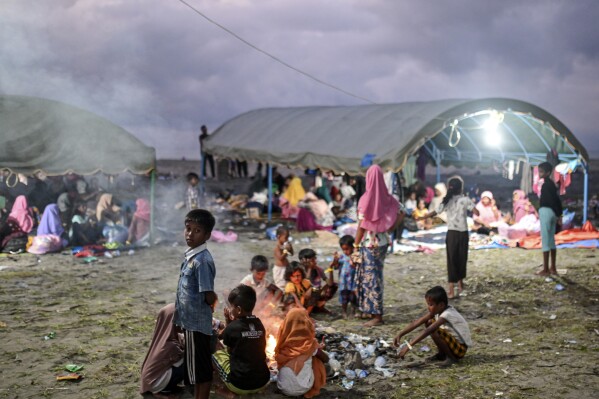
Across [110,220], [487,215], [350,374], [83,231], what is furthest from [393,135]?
[350,374]

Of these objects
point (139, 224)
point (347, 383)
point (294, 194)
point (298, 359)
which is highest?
point (294, 194)

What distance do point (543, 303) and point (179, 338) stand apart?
19.0 ft

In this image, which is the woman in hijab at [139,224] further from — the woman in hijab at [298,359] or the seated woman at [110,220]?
the woman in hijab at [298,359]

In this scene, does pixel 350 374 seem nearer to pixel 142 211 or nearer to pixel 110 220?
pixel 142 211

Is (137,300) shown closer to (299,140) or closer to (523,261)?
(523,261)

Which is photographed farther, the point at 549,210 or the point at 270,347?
the point at 549,210

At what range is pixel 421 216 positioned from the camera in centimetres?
1527

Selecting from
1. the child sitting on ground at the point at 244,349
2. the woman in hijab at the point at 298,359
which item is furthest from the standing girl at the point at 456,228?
the child sitting on ground at the point at 244,349

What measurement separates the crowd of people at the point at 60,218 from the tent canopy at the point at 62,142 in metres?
0.65

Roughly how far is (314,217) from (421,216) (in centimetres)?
299

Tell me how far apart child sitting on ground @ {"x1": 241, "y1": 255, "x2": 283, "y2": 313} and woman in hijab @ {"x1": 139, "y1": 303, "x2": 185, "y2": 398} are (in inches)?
73.4

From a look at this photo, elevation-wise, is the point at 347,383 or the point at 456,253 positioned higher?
the point at 456,253

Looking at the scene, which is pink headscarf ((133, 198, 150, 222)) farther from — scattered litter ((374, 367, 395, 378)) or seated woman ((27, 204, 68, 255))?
scattered litter ((374, 367, 395, 378))

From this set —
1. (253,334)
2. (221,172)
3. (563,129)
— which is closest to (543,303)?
(253,334)
